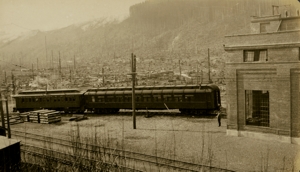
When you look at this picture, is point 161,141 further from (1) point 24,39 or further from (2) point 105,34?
(1) point 24,39

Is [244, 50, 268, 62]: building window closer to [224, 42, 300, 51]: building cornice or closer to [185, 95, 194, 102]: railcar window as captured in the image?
[224, 42, 300, 51]: building cornice

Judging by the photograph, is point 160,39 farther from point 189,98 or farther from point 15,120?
point 15,120

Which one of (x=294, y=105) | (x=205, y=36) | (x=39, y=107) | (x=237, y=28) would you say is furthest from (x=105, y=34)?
(x=294, y=105)

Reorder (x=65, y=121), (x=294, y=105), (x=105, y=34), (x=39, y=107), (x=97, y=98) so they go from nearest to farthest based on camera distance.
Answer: (x=294, y=105), (x=65, y=121), (x=97, y=98), (x=39, y=107), (x=105, y=34)

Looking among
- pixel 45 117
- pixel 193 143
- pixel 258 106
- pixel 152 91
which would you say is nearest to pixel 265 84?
pixel 258 106

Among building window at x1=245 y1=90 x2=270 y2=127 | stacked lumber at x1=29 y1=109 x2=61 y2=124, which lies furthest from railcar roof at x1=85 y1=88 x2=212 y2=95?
building window at x1=245 y1=90 x2=270 y2=127

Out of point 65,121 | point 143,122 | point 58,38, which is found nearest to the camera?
point 143,122

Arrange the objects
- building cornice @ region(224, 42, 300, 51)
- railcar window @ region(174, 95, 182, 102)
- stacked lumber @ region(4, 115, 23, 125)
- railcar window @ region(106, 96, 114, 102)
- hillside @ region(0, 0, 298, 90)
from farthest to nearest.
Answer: hillside @ region(0, 0, 298, 90) < railcar window @ region(106, 96, 114, 102) < stacked lumber @ region(4, 115, 23, 125) < railcar window @ region(174, 95, 182, 102) < building cornice @ region(224, 42, 300, 51)

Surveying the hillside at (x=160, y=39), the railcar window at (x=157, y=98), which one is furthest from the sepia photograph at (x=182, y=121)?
the hillside at (x=160, y=39)
